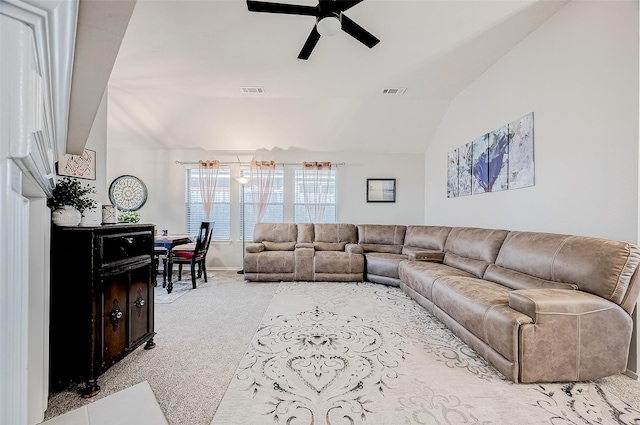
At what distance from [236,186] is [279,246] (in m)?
1.66

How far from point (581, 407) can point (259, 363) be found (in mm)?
2018

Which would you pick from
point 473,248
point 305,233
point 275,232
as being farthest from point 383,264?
point 275,232

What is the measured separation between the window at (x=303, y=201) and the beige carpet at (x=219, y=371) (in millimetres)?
2580

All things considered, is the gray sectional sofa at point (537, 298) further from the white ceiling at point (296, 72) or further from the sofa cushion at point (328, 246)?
the white ceiling at point (296, 72)

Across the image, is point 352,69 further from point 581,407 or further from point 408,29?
point 581,407

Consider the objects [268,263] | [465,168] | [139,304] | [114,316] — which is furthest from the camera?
[268,263]

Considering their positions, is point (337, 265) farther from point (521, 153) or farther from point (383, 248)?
point (521, 153)

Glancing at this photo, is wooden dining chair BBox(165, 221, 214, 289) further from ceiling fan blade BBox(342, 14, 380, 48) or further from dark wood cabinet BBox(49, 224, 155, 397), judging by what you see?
ceiling fan blade BBox(342, 14, 380, 48)

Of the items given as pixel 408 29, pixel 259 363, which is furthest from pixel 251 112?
pixel 259 363

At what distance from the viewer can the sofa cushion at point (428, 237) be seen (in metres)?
4.11

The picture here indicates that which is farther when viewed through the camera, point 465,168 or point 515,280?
point 465,168

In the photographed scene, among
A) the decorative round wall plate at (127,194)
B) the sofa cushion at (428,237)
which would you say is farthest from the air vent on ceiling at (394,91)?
the decorative round wall plate at (127,194)

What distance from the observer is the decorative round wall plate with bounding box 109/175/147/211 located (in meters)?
5.43

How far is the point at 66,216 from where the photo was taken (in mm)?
1710
